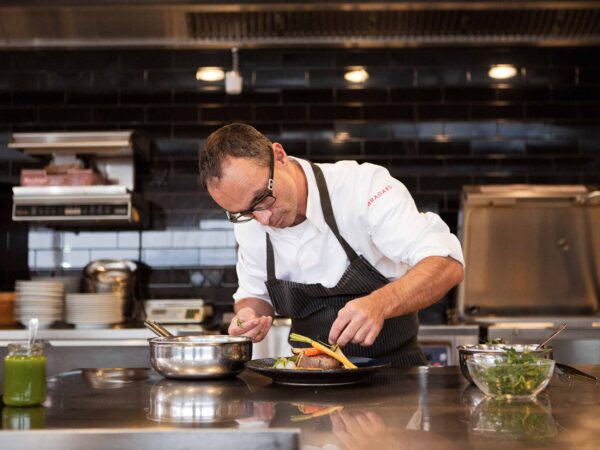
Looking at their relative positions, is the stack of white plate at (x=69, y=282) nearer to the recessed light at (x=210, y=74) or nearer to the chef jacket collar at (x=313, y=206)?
the recessed light at (x=210, y=74)

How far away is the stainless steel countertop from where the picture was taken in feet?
4.67

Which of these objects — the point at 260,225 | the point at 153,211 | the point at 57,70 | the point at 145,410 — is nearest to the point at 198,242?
the point at 153,211

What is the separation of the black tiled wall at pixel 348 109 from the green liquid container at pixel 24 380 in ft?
11.6

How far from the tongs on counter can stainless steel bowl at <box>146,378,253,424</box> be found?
0.91 meters

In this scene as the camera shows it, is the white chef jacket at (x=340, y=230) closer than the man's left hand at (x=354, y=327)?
No

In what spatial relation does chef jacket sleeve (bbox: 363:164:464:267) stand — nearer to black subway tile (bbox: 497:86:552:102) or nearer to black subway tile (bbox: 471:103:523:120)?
black subway tile (bbox: 471:103:523:120)

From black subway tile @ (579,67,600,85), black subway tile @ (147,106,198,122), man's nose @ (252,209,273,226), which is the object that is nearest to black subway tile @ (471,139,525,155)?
black subway tile @ (579,67,600,85)

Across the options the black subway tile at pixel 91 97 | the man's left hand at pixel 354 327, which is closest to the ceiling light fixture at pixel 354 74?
the black subway tile at pixel 91 97

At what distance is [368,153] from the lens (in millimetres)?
5387

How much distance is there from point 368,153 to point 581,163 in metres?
1.42

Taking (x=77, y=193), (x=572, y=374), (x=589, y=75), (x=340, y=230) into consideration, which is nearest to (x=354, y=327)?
(x=572, y=374)

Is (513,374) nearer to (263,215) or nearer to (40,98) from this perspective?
(263,215)

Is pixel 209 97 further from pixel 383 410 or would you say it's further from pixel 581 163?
pixel 383 410

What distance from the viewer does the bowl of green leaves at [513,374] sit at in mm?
1741
